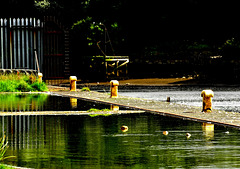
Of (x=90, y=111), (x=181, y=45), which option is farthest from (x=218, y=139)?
(x=181, y=45)

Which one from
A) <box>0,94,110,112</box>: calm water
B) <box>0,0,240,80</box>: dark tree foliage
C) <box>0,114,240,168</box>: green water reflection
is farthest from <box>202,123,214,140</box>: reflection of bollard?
<box>0,0,240,80</box>: dark tree foliage

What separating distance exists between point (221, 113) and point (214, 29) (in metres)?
28.3

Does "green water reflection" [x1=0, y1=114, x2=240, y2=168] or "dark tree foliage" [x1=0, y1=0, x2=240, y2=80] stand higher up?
"dark tree foliage" [x1=0, y1=0, x2=240, y2=80]

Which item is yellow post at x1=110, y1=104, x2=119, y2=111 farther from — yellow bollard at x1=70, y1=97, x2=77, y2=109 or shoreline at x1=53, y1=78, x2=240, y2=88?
shoreline at x1=53, y1=78, x2=240, y2=88

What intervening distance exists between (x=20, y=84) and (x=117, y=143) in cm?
1985

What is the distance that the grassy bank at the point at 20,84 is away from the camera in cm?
3234

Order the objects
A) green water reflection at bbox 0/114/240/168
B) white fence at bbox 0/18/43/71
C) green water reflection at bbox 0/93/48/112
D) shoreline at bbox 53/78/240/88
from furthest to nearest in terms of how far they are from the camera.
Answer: white fence at bbox 0/18/43/71, shoreline at bbox 53/78/240/88, green water reflection at bbox 0/93/48/112, green water reflection at bbox 0/114/240/168

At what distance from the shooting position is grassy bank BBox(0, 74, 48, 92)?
32344mm

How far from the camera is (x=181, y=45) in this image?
46.4 meters

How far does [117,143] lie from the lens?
13.4m

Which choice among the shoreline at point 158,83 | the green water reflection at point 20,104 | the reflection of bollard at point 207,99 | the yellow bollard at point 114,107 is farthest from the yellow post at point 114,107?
the shoreline at point 158,83

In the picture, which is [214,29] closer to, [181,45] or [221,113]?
[181,45]

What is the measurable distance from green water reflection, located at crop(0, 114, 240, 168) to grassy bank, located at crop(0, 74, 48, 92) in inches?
549

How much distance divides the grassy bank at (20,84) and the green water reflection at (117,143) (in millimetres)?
13953
